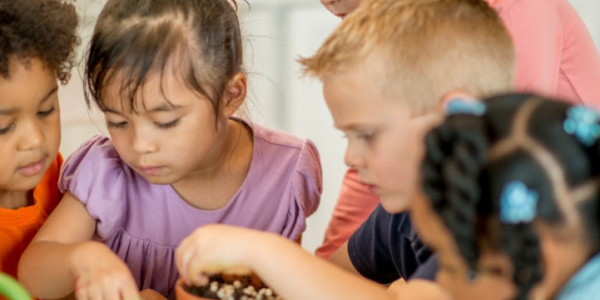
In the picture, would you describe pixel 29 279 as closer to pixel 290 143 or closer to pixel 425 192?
pixel 290 143

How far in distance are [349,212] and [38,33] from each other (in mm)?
718

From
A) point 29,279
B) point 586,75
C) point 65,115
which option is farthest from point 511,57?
point 65,115

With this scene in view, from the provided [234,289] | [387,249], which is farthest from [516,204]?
[387,249]

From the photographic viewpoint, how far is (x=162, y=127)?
3.42 feet

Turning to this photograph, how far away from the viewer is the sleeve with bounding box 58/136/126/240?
1.11m

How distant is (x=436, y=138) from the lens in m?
0.58

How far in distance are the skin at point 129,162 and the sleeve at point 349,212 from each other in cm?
40

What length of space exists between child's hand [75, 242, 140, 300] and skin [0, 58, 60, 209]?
0.15 m

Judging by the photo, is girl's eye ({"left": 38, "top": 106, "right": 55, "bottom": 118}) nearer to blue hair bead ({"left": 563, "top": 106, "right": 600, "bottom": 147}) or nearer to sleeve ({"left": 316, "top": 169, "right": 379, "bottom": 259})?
sleeve ({"left": 316, "top": 169, "right": 379, "bottom": 259})

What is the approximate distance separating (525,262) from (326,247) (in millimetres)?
939

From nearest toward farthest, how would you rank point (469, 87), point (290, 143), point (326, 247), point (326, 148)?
point (469, 87), point (290, 143), point (326, 247), point (326, 148)

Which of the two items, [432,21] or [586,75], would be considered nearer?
[432,21]

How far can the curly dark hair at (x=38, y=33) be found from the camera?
960 millimetres

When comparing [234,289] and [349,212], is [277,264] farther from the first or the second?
[349,212]
